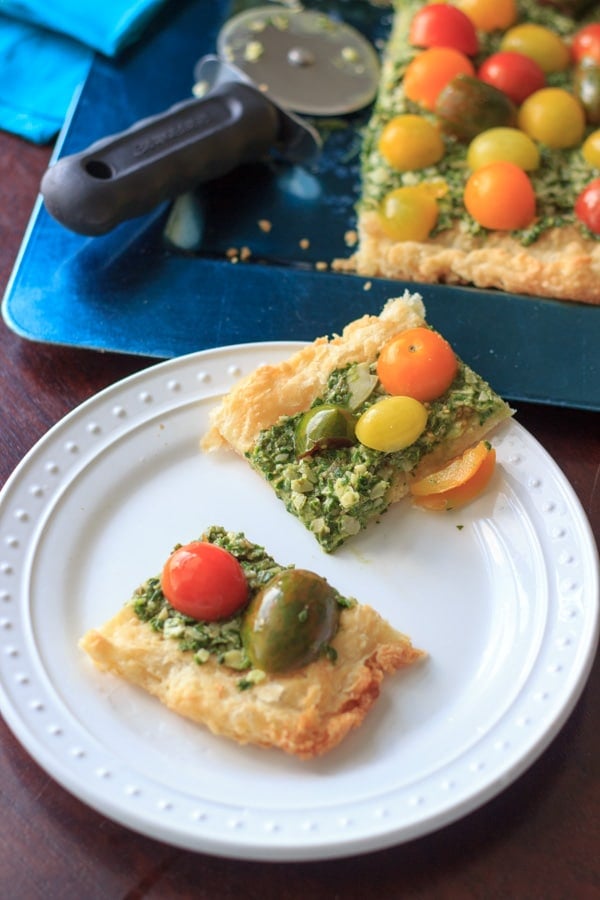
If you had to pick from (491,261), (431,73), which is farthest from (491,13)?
(491,261)

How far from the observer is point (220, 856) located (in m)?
2.02

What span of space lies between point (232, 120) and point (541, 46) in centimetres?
123

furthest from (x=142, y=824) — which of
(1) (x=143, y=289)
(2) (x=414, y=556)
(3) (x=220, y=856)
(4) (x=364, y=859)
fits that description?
(1) (x=143, y=289)

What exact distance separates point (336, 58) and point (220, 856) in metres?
2.97

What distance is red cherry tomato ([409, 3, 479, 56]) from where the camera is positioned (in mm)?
3643

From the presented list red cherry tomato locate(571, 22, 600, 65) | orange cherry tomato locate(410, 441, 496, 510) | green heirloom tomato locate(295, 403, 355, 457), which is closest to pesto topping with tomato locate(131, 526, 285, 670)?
green heirloom tomato locate(295, 403, 355, 457)

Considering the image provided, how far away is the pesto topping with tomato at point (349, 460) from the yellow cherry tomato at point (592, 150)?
3.59 feet

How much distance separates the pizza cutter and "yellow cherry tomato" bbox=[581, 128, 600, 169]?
0.86 m

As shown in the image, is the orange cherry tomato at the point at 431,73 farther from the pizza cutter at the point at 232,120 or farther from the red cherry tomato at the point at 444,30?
the pizza cutter at the point at 232,120

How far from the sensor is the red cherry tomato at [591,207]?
3.11 metres

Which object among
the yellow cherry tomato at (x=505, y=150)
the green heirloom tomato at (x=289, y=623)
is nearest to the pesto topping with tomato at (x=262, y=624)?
the green heirloom tomato at (x=289, y=623)

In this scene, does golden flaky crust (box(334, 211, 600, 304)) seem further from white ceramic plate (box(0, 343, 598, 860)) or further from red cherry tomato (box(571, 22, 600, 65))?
red cherry tomato (box(571, 22, 600, 65))

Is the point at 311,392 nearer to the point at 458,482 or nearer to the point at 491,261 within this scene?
the point at 458,482

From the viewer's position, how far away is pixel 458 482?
252 cm
